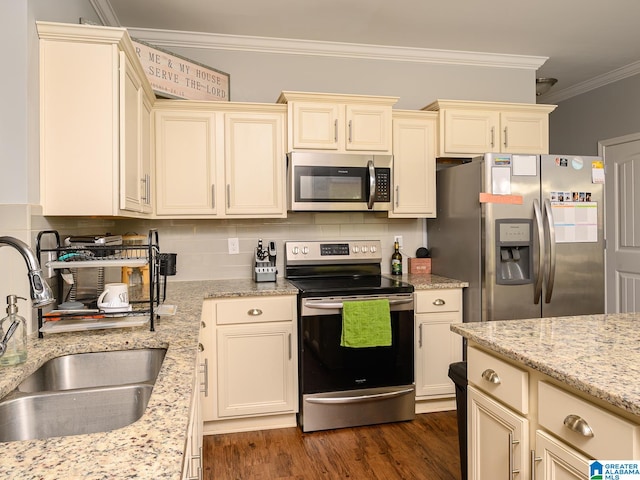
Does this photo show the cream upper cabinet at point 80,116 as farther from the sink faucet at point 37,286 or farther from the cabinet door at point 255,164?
the cabinet door at point 255,164

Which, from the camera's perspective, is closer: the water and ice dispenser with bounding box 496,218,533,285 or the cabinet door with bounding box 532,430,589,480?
the cabinet door with bounding box 532,430,589,480

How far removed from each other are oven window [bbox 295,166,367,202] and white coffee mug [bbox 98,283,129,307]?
1.48 m

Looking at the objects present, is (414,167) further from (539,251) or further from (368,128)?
(539,251)

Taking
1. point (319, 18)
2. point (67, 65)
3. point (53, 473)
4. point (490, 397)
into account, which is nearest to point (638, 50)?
point (319, 18)

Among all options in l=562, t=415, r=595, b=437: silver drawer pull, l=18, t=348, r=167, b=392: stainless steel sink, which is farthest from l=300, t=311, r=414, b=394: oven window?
l=562, t=415, r=595, b=437: silver drawer pull

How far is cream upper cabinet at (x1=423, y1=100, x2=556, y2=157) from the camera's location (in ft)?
11.0

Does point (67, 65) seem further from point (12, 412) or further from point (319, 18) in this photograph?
point (319, 18)

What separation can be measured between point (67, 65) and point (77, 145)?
0.32m

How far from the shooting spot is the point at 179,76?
2971mm

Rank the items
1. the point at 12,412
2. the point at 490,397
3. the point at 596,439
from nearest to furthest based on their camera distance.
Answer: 1. the point at 596,439
2. the point at 12,412
3. the point at 490,397

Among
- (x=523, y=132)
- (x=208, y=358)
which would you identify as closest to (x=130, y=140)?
(x=208, y=358)

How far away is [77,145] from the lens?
189 centimetres

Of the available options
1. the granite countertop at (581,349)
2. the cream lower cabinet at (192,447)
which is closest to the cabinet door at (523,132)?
the granite countertop at (581,349)

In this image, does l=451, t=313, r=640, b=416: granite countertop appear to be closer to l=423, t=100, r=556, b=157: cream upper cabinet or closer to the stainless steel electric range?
the stainless steel electric range
